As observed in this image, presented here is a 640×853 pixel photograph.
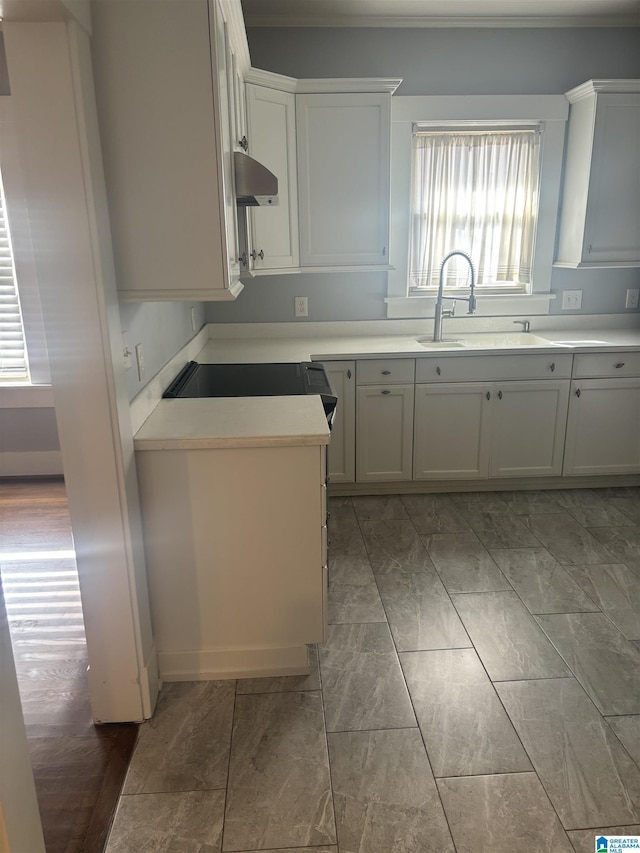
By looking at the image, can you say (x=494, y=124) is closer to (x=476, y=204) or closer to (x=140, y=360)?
(x=476, y=204)

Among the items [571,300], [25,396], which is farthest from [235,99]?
[571,300]

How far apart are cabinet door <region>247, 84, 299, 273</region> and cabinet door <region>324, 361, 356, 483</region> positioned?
2.14 feet

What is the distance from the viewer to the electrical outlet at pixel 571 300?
13.0ft

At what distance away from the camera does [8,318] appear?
378cm

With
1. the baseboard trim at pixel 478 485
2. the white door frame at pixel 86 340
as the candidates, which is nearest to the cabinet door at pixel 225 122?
the white door frame at pixel 86 340

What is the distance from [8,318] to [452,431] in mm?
2755

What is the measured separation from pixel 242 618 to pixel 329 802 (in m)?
0.65

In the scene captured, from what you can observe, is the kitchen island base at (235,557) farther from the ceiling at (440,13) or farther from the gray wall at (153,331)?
the ceiling at (440,13)

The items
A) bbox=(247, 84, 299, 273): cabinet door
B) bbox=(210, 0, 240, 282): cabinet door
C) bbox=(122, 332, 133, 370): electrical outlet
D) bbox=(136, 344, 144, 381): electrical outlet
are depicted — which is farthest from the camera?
bbox=(247, 84, 299, 273): cabinet door

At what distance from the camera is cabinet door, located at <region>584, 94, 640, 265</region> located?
11.3 feet

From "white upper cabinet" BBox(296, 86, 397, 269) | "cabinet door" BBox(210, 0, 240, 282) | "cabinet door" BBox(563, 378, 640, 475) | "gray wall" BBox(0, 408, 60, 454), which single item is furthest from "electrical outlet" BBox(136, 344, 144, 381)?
"cabinet door" BBox(563, 378, 640, 475)

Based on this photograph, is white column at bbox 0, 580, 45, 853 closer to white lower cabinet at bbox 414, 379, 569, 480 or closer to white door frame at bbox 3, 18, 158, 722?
white door frame at bbox 3, 18, 158, 722

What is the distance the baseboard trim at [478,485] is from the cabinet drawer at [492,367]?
2.05ft

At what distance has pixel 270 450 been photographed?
197 cm
